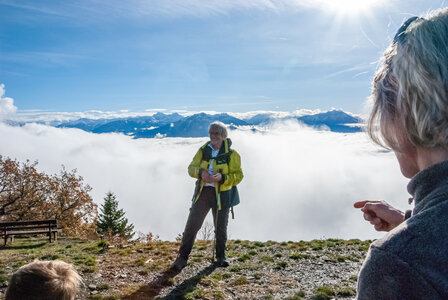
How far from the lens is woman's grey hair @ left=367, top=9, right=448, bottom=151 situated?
3.32ft

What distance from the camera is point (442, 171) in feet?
3.09

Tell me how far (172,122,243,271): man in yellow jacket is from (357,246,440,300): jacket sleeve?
6.33m

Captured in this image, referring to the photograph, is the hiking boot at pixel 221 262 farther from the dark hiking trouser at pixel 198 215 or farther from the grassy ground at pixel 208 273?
the dark hiking trouser at pixel 198 215

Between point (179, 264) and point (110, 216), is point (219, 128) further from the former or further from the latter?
point (110, 216)

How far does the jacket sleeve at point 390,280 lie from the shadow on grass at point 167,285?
19.4 feet

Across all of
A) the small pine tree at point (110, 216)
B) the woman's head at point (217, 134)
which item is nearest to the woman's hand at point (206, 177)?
the woman's head at point (217, 134)

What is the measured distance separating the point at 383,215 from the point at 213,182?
5591 mm

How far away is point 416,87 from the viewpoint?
3.42ft

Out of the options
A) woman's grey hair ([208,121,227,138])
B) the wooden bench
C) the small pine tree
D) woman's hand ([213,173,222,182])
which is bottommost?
the small pine tree

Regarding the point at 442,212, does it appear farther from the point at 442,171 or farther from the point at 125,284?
the point at 125,284

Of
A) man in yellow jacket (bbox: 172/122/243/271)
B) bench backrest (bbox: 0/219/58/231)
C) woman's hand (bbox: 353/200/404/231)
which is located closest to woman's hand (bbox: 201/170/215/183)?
man in yellow jacket (bbox: 172/122/243/271)

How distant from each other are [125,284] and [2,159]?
3691cm

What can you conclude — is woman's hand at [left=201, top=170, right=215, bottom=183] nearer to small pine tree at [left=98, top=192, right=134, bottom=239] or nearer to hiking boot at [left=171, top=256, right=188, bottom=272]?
hiking boot at [left=171, top=256, right=188, bottom=272]

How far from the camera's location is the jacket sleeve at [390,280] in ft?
2.79
